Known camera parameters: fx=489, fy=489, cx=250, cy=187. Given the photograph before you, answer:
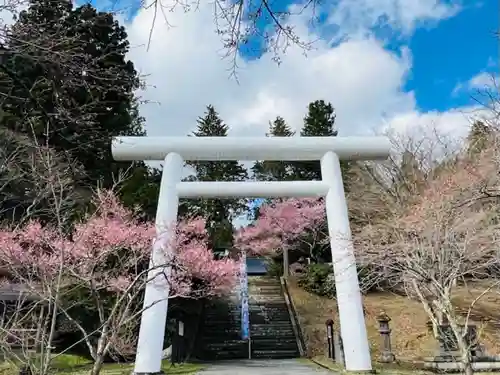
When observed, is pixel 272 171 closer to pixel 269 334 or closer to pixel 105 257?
pixel 269 334

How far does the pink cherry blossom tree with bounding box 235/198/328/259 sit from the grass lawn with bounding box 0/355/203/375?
38.5ft

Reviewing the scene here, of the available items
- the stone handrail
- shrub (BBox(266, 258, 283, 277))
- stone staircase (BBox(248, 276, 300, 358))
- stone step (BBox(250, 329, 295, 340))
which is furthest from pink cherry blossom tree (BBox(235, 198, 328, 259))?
stone step (BBox(250, 329, 295, 340))

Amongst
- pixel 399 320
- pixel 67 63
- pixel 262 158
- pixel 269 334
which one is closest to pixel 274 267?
pixel 269 334

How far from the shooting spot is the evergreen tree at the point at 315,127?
2661cm

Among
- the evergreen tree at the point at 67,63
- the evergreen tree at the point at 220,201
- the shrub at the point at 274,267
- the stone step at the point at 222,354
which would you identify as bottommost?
the stone step at the point at 222,354

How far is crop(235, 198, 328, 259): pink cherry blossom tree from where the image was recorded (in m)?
23.4

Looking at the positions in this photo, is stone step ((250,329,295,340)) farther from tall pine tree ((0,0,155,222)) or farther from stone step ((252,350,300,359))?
tall pine tree ((0,0,155,222))

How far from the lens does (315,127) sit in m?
27.8

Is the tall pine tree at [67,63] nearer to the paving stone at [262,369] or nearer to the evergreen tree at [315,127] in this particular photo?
the paving stone at [262,369]

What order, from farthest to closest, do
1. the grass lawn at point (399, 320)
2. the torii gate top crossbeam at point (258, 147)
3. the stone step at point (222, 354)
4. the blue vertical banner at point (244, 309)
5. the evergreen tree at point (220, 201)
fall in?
the evergreen tree at point (220, 201)
the blue vertical banner at point (244, 309)
the grass lawn at point (399, 320)
the stone step at point (222, 354)
the torii gate top crossbeam at point (258, 147)

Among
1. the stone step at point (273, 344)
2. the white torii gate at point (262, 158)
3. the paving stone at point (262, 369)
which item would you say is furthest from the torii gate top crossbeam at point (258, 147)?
the stone step at point (273, 344)

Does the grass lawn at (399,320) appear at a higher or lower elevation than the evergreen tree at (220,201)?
lower

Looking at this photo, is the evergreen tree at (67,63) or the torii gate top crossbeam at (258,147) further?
the torii gate top crossbeam at (258,147)

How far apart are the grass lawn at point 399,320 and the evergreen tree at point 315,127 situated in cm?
721
